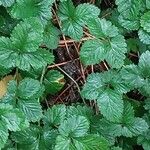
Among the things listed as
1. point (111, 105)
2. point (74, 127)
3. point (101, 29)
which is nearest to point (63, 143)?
point (74, 127)

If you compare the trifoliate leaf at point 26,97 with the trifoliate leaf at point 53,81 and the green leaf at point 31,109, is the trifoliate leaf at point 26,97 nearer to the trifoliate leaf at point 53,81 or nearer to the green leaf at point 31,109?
the green leaf at point 31,109

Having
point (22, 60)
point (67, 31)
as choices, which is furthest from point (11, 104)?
point (67, 31)

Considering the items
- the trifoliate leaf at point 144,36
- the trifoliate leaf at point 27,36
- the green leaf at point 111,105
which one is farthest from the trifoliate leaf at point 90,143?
the trifoliate leaf at point 144,36

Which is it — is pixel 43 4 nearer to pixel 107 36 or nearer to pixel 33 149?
pixel 107 36

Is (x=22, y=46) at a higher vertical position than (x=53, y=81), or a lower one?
higher

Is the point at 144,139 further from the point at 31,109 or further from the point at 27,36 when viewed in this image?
the point at 27,36

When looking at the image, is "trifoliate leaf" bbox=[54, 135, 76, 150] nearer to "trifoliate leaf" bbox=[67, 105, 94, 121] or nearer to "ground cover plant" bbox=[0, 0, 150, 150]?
"ground cover plant" bbox=[0, 0, 150, 150]

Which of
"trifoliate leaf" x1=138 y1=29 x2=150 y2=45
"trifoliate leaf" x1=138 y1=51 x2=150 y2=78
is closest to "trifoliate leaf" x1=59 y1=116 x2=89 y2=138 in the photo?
"trifoliate leaf" x1=138 y1=51 x2=150 y2=78
